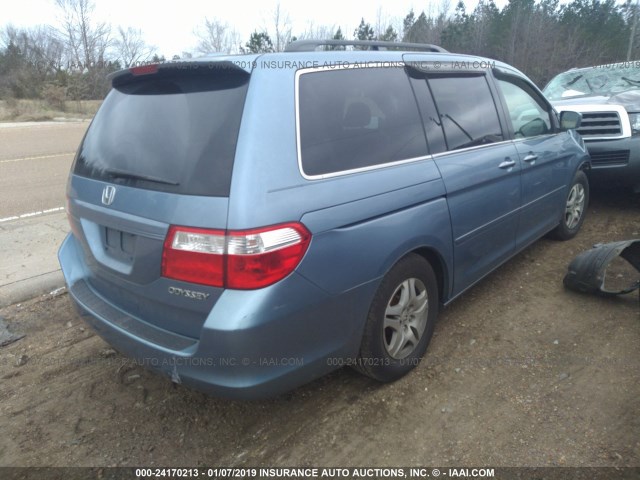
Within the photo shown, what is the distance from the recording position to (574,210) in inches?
189

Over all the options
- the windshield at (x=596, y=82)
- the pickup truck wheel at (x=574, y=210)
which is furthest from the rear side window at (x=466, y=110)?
the windshield at (x=596, y=82)

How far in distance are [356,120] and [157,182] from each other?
1.05 m

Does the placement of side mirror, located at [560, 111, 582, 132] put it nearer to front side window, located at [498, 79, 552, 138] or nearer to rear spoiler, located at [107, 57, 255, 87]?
front side window, located at [498, 79, 552, 138]

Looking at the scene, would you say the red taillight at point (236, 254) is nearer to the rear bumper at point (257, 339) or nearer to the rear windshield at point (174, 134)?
the rear bumper at point (257, 339)

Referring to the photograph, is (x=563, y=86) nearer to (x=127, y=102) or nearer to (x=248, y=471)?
(x=127, y=102)

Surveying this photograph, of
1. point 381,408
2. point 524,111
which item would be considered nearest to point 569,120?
point 524,111

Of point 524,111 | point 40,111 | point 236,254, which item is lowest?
point 40,111

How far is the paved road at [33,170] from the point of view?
680cm

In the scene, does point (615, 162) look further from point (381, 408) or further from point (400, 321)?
point (381, 408)

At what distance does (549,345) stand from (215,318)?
7.68ft

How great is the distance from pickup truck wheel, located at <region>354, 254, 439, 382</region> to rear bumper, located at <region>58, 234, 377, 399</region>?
5.0 inches

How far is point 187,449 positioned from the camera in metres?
2.32

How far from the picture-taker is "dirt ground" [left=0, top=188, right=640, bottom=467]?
2.25 meters

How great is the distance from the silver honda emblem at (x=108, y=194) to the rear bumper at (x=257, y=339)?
0.55 m
